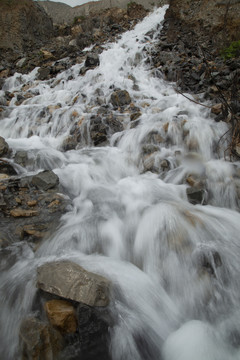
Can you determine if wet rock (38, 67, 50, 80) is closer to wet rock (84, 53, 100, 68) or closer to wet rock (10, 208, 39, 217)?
wet rock (84, 53, 100, 68)

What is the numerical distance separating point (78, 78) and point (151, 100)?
359cm

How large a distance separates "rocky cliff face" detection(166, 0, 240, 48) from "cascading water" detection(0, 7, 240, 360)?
4.52 metres

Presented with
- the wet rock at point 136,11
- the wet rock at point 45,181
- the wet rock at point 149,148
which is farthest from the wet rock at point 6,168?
the wet rock at point 136,11

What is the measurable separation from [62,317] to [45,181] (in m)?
2.49

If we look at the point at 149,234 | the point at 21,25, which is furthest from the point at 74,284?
the point at 21,25

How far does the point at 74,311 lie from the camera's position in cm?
187

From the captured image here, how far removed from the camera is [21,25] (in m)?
14.0

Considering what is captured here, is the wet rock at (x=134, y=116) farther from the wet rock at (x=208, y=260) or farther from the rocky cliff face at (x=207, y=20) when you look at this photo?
the rocky cliff face at (x=207, y=20)

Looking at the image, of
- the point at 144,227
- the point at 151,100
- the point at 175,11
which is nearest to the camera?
the point at 144,227

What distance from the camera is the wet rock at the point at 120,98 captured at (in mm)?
6669

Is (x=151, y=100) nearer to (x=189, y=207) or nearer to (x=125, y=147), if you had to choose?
(x=125, y=147)

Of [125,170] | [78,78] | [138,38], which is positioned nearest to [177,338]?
[125,170]

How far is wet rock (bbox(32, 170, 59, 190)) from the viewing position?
3936mm

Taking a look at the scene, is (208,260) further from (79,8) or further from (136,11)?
(79,8)
